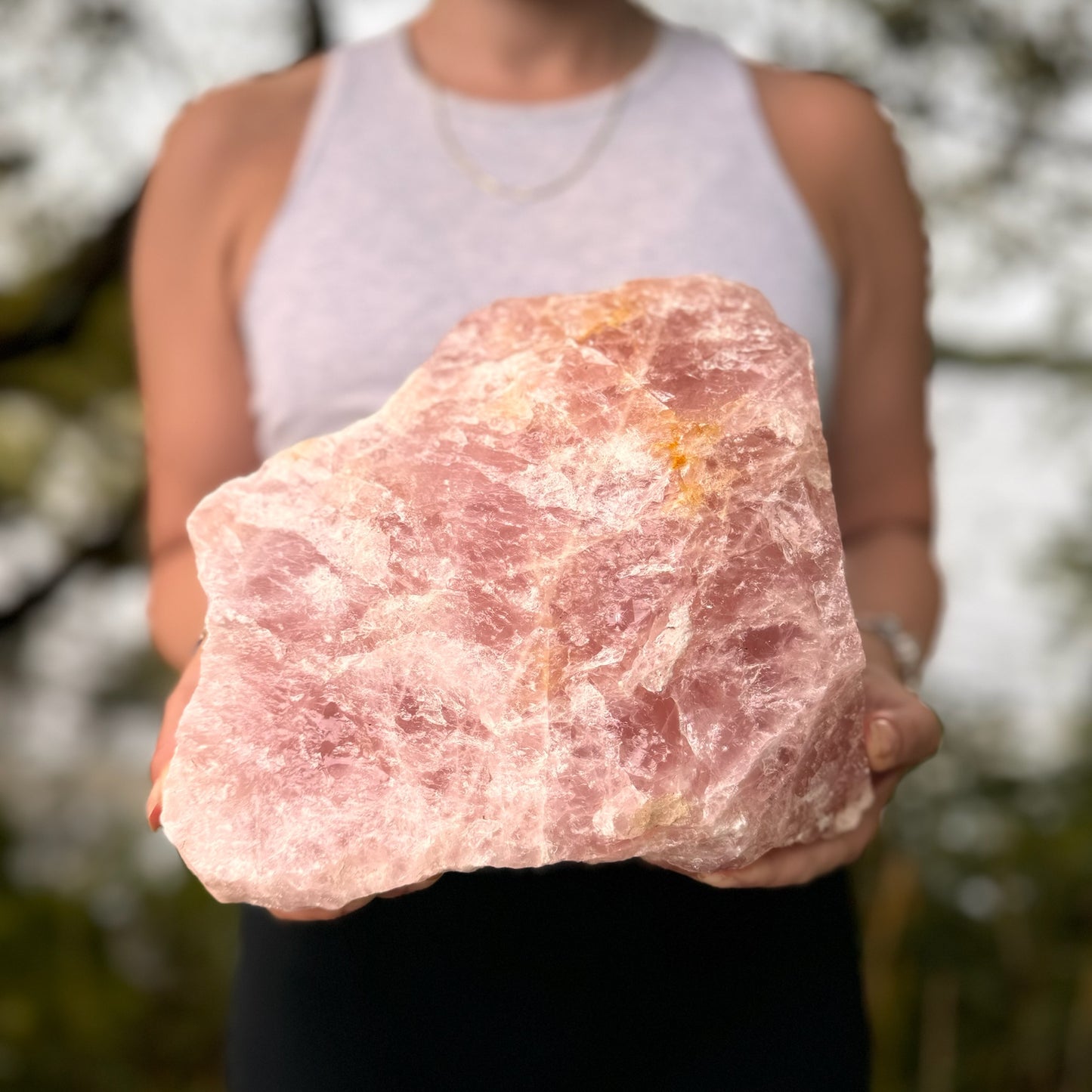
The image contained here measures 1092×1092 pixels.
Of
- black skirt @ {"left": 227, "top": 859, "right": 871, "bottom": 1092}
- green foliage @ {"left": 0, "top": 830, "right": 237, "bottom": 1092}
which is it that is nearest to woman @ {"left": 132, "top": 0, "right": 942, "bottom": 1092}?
black skirt @ {"left": 227, "top": 859, "right": 871, "bottom": 1092}

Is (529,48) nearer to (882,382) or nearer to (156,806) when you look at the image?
(882,382)

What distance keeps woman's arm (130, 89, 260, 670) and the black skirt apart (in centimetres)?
32

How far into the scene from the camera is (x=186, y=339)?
1150 millimetres

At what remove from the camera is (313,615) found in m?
0.78

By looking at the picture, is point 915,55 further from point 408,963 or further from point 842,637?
point 408,963

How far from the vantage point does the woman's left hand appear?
84cm

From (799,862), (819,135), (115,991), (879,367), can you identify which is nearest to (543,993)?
(799,862)

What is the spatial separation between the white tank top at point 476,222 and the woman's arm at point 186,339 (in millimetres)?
39

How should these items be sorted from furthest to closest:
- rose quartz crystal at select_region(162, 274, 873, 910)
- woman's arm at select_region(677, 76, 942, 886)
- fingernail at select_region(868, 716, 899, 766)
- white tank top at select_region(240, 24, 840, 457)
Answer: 1. woman's arm at select_region(677, 76, 942, 886)
2. white tank top at select_region(240, 24, 840, 457)
3. fingernail at select_region(868, 716, 899, 766)
4. rose quartz crystal at select_region(162, 274, 873, 910)

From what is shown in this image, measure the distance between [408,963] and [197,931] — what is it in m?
1.76

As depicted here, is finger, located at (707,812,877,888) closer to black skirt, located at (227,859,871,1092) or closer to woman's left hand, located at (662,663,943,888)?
woman's left hand, located at (662,663,943,888)

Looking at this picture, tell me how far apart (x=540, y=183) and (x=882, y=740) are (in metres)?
0.60

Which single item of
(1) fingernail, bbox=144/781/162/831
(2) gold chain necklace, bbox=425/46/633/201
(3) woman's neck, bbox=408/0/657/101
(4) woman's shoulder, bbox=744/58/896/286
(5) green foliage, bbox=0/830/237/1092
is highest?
(3) woman's neck, bbox=408/0/657/101

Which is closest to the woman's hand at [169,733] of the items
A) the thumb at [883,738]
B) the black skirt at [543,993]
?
the black skirt at [543,993]
